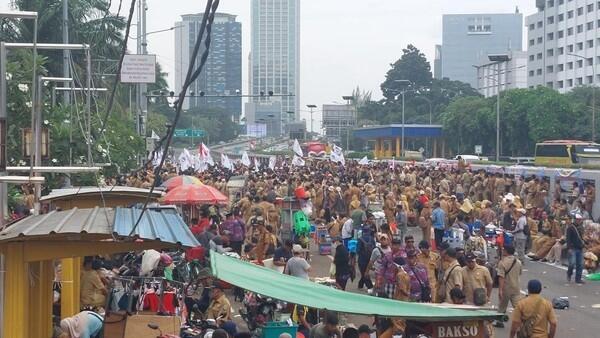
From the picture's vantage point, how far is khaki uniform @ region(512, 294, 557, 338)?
33.1ft

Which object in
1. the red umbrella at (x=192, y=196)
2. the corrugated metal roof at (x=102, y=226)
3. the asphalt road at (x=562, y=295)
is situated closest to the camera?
the corrugated metal roof at (x=102, y=226)

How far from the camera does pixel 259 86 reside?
19488 centimetres

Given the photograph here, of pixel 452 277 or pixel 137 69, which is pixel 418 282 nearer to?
pixel 452 277

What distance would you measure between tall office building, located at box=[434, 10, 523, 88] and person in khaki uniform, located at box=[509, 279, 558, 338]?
173 meters

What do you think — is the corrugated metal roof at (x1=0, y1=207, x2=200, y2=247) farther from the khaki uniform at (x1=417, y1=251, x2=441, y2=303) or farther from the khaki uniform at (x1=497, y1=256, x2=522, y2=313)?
the khaki uniform at (x1=497, y1=256, x2=522, y2=313)

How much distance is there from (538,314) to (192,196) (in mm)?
11567

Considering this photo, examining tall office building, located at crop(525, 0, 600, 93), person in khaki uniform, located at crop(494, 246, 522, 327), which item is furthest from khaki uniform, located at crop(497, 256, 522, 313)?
tall office building, located at crop(525, 0, 600, 93)

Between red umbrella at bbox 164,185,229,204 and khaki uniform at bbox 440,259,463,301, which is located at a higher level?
red umbrella at bbox 164,185,229,204

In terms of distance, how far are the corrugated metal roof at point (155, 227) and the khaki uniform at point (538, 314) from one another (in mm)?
3796

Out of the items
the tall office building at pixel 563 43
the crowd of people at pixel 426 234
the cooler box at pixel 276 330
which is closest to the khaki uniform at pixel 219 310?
the crowd of people at pixel 426 234

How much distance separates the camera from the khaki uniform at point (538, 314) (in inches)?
397

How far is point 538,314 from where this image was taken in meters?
10.1

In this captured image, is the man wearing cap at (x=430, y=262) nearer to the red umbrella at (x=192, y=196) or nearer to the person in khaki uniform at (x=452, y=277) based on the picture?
the person in khaki uniform at (x=452, y=277)

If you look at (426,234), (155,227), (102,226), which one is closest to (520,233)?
(426,234)
